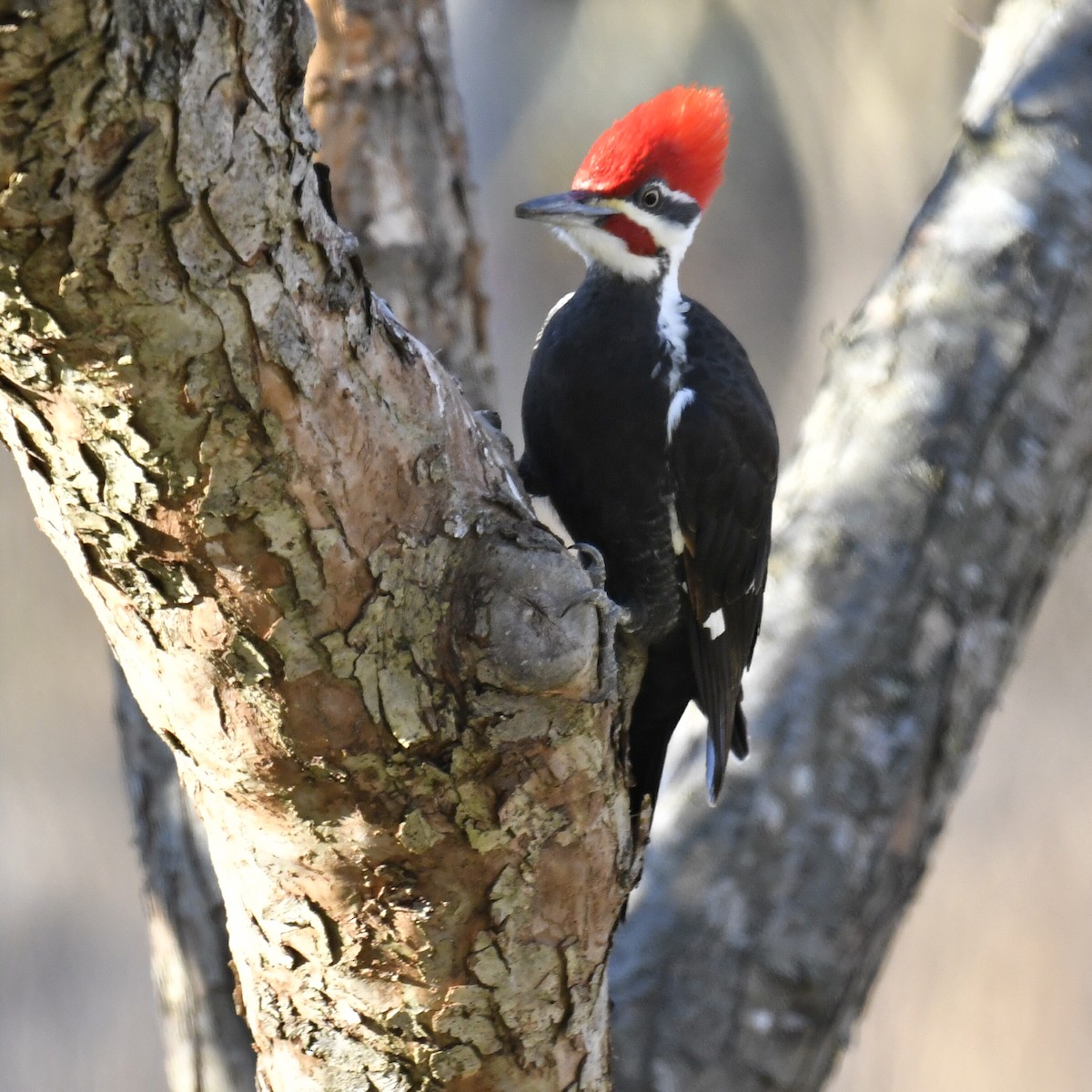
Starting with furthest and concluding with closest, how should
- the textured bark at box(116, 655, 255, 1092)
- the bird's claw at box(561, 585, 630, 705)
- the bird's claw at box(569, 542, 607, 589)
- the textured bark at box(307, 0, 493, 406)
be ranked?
the textured bark at box(307, 0, 493, 406), the textured bark at box(116, 655, 255, 1092), the bird's claw at box(569, 542, 607, 589), the bird's claw at box(561, 585, 630, 705)

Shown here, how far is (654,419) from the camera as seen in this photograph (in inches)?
81.0

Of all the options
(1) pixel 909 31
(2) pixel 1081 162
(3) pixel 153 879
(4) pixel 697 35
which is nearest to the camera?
(3) pixel 153 879

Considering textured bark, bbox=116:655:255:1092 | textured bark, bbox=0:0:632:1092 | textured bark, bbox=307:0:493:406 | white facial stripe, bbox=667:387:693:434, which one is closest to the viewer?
textured bark, bbox=0:0:632:1092

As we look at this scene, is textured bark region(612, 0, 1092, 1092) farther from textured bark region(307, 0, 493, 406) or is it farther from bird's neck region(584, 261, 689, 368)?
textured bark region(307, 0, 493, 406)

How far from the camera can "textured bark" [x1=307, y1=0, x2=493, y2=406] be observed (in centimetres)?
249

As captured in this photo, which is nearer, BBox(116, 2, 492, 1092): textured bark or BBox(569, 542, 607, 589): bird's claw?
BBox(569, 542, 607, 589): bird's claw

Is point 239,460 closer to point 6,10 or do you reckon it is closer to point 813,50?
point 6,10

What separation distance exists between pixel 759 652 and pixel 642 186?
3.14ft

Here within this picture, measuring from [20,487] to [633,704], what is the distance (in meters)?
4.02

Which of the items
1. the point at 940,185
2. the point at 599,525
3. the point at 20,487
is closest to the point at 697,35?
the point at 20,487

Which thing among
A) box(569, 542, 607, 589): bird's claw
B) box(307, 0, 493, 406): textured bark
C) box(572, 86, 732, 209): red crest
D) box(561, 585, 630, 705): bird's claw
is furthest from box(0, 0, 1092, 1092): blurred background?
box(561, 585, 630, 705): bird's claw

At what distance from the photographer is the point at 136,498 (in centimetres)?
116

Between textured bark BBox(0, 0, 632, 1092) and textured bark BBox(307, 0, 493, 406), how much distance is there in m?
1.16

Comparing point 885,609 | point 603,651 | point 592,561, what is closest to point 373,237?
point 592,561
